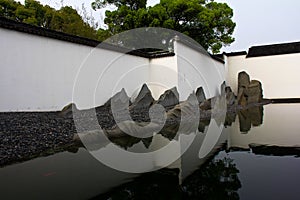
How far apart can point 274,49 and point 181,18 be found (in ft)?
20.6

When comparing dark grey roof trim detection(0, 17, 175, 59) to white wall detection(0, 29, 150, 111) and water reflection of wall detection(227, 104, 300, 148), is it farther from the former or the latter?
water reflection of wall detection(227, 104, 300, 148)

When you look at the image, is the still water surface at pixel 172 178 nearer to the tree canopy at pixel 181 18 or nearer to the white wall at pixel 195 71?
the white wall at pixel 195 71

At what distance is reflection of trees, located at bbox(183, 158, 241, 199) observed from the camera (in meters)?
2.51

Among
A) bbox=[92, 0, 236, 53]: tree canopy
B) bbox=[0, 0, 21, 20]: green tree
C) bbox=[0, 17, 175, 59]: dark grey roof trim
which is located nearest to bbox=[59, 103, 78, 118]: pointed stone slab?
bbox=[0, 17, 175, 59]: dark grey roof trim

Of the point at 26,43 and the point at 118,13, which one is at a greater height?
the point at 118,13

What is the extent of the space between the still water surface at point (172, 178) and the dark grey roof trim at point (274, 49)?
13933mm

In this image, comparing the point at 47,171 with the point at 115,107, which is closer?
the point at 47,171

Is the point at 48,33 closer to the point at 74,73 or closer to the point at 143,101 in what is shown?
the point at 74,73

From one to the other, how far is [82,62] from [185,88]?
15.3ft

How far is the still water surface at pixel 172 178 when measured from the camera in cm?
255

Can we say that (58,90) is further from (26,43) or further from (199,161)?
(199,161)

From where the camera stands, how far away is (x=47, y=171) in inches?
130

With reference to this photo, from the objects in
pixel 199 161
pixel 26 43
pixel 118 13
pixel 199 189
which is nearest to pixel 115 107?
pixel 26 43

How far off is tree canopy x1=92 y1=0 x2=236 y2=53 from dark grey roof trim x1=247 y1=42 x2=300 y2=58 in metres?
2.31
